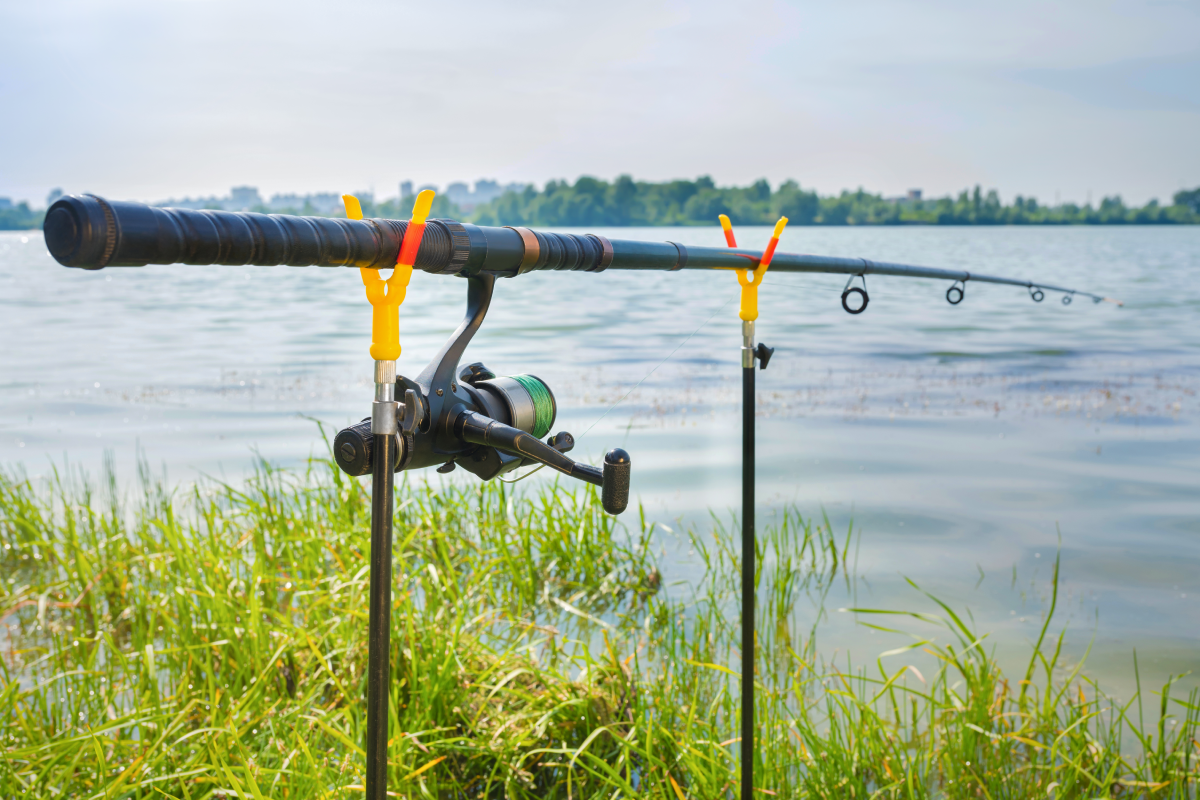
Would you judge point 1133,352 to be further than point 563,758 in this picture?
Yes

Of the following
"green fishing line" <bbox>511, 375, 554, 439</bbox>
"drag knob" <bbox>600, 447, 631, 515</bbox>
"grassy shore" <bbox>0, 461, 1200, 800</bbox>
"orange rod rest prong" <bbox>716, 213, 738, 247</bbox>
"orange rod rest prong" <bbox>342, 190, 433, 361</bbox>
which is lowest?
"grassy shore" <bbox>0, 461, 1200, 800</bbox>

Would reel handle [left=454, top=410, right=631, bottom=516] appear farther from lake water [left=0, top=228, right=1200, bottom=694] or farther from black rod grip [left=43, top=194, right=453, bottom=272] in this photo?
lake water [left=0, top=228, right=1200, bottom=694]

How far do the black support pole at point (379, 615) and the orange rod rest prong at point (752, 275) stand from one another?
1.04 metres

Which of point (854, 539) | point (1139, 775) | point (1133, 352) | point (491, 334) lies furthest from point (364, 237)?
point (1133, 352)

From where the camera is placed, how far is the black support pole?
1001mm

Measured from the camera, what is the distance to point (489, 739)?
2.53 m

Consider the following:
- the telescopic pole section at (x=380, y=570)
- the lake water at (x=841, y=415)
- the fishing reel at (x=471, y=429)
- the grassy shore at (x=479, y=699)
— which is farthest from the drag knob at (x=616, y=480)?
the grassy shore at (x=479, y=699)

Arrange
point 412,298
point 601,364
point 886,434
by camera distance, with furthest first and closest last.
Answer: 1. point 412,298
2. point 601,364
3. point 886,434

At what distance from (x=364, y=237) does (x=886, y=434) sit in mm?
8136

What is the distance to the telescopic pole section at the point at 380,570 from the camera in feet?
3.26

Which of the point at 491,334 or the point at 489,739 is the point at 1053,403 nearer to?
the point at 491,334

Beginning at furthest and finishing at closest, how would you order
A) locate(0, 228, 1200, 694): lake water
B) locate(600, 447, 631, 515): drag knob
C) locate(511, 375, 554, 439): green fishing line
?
locate(0, 228, 1200, 694): lake water, locate(511, 375, 554, 439): green fishing line, locate(600, 447, 631, 515): drag knob

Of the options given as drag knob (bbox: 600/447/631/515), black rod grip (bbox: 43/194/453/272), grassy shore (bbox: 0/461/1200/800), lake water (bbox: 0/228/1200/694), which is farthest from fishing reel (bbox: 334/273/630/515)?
grassy shore (bbox: 0/461/1200/800)

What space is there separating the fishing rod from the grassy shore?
103 cm
